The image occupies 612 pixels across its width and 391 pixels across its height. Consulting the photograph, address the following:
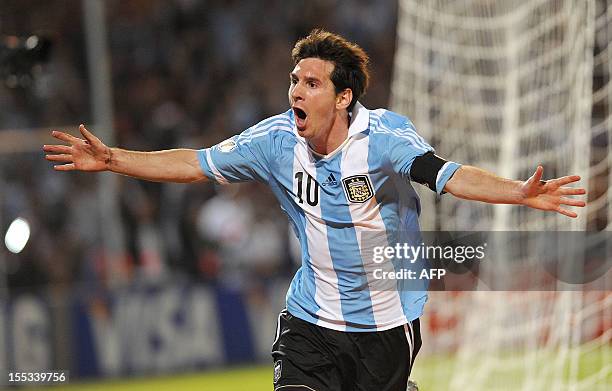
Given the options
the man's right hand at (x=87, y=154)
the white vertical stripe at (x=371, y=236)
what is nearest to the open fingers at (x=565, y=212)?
the white vertical stripe at (x=371, y=236)

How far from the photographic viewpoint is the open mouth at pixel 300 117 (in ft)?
18.4

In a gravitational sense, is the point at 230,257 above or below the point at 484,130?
below

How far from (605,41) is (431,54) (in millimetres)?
3074

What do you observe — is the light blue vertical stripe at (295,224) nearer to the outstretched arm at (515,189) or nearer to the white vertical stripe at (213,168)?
the white vertical stripe at (213,168)

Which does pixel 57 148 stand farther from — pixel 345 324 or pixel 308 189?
pixel 345 324

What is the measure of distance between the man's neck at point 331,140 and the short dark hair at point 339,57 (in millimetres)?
137

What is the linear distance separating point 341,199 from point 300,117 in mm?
453

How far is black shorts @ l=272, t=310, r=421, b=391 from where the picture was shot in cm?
567

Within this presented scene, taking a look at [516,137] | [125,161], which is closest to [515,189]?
[125,161]

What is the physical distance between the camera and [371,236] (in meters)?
5.70

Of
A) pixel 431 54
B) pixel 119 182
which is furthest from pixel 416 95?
pixel 119 182

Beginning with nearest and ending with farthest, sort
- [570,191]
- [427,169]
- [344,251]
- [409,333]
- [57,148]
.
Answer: [570,191], [427,169], [57,148], [344,251], [409,333]

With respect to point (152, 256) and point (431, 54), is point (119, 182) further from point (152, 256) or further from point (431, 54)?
point (431, 54)

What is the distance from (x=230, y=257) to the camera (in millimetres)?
14391
